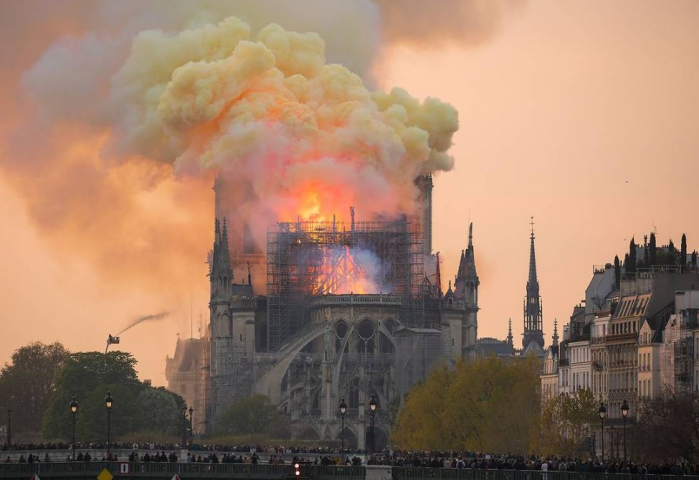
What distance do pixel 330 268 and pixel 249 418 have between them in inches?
678

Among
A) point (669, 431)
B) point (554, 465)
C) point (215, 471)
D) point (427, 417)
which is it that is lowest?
point (215, 471)

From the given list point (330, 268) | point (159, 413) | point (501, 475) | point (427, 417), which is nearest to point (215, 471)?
point (501, 475)

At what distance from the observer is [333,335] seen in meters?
194

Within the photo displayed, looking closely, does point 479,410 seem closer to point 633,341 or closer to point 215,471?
point 633,341

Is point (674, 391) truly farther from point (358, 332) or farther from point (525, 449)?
point (358, 332)

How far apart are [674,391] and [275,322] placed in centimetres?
8048

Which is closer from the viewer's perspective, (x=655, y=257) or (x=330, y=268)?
(x=655, y=257)

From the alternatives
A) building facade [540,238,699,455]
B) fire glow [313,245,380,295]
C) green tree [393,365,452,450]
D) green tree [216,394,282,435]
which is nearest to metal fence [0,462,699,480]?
building facade [540,238,699,455]

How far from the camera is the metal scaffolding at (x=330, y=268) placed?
19638cm

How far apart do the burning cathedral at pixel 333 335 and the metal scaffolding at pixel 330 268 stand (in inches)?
2.7

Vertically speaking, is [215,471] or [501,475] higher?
[215,471]

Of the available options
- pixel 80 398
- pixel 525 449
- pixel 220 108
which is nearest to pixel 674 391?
pixel 525 449

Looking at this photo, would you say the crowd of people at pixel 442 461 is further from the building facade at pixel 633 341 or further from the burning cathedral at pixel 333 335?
the burning cathedral at pixel 333 335

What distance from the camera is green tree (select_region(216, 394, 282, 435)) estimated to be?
7190 inches
